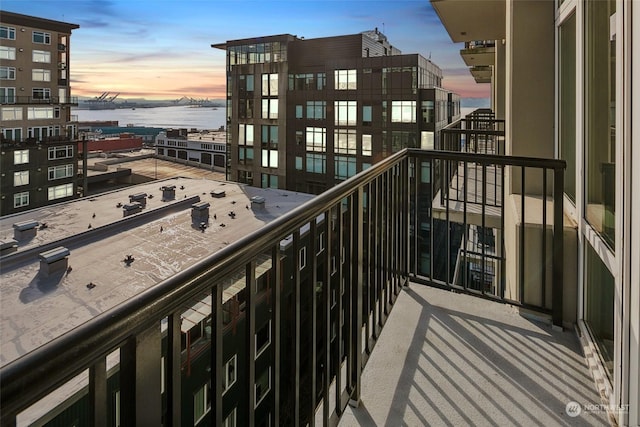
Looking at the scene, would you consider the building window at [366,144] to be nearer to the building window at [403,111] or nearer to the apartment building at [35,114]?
the building window at [403,111]

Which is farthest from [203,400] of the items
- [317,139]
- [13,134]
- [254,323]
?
[13,134]

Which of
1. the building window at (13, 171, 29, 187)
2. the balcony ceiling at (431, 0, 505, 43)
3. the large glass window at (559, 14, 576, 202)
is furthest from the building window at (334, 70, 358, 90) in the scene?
the large glass window at (559, 14, 576, 202)

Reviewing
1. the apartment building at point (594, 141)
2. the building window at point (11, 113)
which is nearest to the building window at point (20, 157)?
the building window at point (11, 113)

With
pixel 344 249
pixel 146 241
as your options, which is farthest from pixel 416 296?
pixel 146 241

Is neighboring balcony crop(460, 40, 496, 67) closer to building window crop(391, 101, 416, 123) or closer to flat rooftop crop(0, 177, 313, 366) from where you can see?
flat rooftop crop(0, 177, 313, 366)

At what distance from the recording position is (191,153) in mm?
13648

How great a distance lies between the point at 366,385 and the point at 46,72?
18.5m

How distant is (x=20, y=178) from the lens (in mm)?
14906

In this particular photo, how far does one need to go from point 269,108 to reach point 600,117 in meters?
17.6

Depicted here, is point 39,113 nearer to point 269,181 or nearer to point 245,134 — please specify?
point 245,134

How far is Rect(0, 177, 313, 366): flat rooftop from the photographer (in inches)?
183

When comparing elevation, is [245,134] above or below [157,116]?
above

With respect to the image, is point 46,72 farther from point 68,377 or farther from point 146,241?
point 68,377

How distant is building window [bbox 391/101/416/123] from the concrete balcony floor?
1396cm
